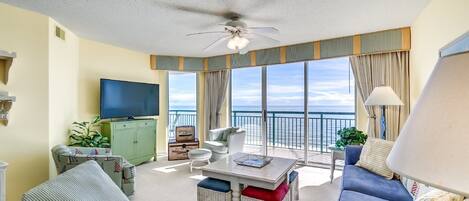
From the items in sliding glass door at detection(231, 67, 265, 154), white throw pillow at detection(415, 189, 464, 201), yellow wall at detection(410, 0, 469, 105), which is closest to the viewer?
white throw pillow at detection(415, 189, 464, 201)

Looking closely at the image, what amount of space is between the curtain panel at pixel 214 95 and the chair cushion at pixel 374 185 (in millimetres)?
3281

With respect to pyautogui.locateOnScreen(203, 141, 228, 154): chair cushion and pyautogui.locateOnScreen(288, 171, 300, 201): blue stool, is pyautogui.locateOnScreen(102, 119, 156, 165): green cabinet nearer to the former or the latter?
pyautogui.locateOnScreen(203, 141, 228, 154): chair cushion

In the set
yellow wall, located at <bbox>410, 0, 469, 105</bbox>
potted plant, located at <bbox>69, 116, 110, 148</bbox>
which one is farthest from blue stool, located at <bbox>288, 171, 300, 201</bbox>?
potted plant, located at <bbox>69, 116, 110, 148</bbox>

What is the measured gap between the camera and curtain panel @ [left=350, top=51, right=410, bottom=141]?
11.5 feet

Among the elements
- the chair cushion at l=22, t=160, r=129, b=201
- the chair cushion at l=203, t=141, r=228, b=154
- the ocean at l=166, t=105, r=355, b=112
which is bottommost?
the chair cushion at l=203, t=141, r=228, b=154

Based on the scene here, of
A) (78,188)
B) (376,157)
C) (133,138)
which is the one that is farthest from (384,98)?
(133,138)

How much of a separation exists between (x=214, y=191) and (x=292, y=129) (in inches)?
129

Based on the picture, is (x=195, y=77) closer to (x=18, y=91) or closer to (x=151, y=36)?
(x=151, y=36)

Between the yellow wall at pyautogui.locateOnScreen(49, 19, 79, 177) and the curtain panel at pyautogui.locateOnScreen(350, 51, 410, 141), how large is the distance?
4.43 m

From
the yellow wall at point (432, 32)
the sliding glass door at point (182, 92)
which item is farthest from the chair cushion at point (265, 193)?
the sliding glass door at point (182, 92)

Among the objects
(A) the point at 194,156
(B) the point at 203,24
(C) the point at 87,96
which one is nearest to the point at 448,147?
(B) the point at 203,24

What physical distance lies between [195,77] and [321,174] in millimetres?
3504

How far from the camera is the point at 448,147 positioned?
0.47 meters

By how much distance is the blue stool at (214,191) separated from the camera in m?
2.49
